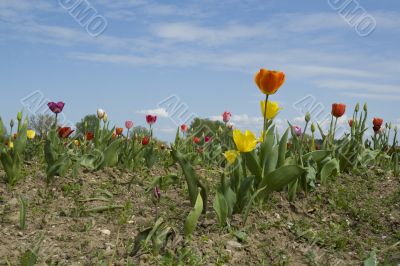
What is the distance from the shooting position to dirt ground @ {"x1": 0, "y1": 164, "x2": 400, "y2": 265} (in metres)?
2.97

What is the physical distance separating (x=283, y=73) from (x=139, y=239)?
1.42 meters

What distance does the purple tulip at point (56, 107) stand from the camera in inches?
189

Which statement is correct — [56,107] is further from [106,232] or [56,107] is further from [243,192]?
[243,192]

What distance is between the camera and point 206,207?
3.46 m

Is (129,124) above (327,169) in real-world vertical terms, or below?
above

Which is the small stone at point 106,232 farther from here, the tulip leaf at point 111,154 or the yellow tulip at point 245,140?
the tulip leaf at point 111,154

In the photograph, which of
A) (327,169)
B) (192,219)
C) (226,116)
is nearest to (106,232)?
(192,219)

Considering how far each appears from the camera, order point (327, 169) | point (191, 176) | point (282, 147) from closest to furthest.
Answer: point (191, 176) < point (282, 147) < point (327, 169)

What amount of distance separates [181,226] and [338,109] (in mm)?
2353

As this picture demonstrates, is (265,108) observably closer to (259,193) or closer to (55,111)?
(259,193)

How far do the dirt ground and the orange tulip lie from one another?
88 cm

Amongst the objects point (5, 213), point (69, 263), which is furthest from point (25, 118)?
point (69, 263)

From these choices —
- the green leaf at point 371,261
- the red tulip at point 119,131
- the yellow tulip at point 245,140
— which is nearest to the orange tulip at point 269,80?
the yellow tulip at point 245,140

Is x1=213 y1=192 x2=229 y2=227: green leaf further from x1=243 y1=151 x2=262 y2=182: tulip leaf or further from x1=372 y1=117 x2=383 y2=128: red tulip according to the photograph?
x1=372 y1=117 x2=383 y2=128: red tulip
